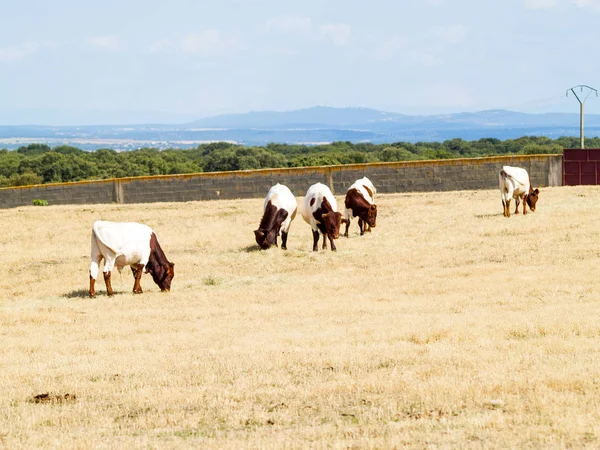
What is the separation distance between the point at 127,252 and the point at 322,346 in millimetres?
6854

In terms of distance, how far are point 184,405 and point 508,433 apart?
308 cm

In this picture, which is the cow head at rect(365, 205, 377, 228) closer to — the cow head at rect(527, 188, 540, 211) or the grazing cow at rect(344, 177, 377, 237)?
the grazing cow at rect(344, 177, 377, 237)

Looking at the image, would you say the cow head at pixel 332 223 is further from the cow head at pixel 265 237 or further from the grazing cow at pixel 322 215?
the cow head at pixel 265 237

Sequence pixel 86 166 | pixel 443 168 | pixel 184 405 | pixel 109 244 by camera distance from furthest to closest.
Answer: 1. pixel 86 166
2. pixel 443 168
3. pixel 109 244
4. pixel 184 405

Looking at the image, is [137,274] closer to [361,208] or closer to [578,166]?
[361,208]

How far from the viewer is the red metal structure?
38219 mm

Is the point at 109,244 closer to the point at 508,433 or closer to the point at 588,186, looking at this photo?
the point at 508,433

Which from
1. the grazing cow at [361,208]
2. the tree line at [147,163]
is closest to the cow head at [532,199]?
the grazing cow at [361,208]

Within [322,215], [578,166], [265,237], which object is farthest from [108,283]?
[578,166]

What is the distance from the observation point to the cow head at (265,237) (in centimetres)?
2328

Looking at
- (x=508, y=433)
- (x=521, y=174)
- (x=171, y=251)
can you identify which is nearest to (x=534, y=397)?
(x=508, y=433)

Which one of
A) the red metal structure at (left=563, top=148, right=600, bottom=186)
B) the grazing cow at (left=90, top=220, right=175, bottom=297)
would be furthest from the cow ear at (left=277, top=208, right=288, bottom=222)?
the red metal structure at (left=563, top=148, right=600, bottom=186)

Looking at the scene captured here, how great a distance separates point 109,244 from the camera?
1745 centimetres

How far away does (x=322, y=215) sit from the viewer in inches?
896
